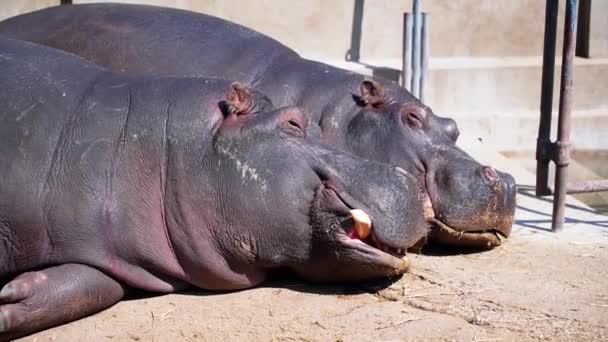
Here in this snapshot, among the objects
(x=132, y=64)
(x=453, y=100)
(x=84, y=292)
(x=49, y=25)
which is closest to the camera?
(x=84, y=292)

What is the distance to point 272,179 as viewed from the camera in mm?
3898

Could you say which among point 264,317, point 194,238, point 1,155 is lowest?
point 264,317

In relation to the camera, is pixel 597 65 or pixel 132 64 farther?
pixel 597 65

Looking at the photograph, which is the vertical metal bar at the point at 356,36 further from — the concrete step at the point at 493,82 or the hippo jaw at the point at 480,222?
the hippo jaw at the point at 480,222

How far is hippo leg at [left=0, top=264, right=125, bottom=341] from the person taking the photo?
3594 millimetres

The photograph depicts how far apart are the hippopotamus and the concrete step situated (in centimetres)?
352

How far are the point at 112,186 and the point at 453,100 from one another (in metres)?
4.24

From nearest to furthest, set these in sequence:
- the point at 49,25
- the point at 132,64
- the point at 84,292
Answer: the point at 84,292 → the point at 132,64 → the point at 49,25

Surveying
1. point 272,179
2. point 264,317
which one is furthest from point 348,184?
point 264,317

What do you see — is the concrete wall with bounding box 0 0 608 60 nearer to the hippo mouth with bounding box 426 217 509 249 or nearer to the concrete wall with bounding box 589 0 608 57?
the concrete wall with bounding box 589 0 608 57

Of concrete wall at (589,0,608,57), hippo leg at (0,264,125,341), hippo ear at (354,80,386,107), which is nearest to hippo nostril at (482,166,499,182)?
hippo ear at (354,80,386,107)

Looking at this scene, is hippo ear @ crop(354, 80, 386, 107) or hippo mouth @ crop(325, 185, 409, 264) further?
hippo ear @ crop(354, 80, 386, 107)

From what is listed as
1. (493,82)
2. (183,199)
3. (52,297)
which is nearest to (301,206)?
(183,199)

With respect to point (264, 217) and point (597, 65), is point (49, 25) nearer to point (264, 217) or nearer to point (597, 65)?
point (264, 217)
